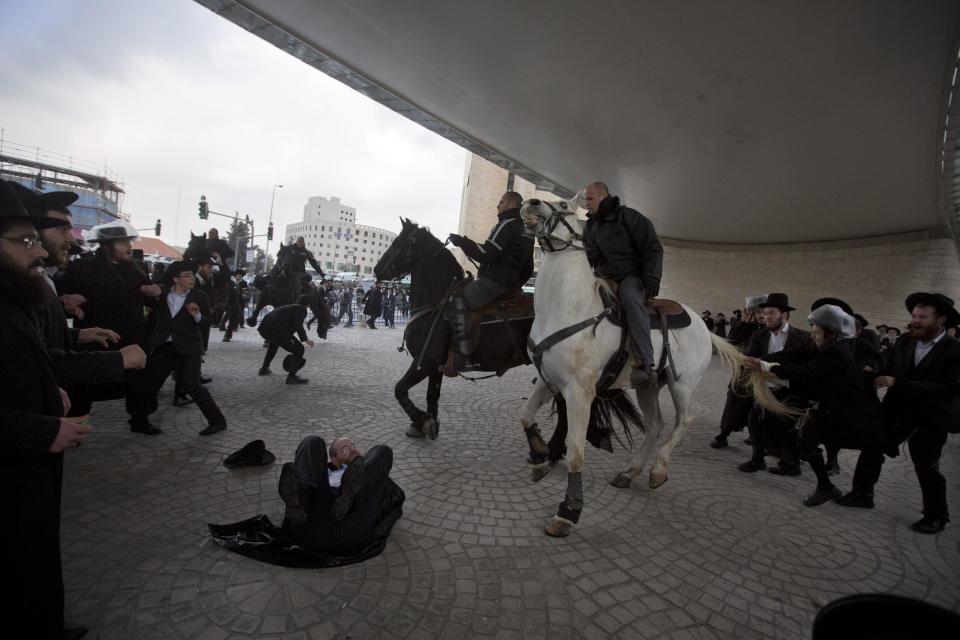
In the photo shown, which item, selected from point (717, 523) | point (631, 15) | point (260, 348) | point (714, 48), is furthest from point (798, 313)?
point (260, 348)

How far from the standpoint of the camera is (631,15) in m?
6.33

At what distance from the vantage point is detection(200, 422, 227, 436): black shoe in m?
4.73

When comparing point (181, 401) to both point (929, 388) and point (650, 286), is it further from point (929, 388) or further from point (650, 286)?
point (929, 388)

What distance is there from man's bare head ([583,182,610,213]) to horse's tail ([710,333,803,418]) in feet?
7.37

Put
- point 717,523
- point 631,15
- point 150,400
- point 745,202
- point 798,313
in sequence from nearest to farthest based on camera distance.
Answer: point 717,523 → point 150,400 → point 631,15 → point 745,202 → point 798,313

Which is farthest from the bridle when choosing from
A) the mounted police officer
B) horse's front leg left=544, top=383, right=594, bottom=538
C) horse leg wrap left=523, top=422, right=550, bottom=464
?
horse leg wrap left=523, top=422, right=550, bottom=464

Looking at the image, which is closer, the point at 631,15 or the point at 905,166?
the point at 631,15

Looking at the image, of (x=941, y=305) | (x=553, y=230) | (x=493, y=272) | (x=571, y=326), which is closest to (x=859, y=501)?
(x=941, y=305)

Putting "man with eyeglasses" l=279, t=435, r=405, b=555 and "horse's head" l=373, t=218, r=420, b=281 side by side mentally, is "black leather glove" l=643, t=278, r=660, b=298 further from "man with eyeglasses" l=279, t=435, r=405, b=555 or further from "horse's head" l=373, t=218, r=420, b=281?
"horse's head" l=373, t=218, r=420, b=281

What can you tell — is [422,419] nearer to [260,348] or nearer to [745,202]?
[260,348]

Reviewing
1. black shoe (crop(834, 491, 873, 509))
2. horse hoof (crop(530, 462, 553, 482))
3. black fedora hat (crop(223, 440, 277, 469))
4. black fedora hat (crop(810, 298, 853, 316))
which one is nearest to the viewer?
black fedora hat (crop(223, 440, 277, 469))

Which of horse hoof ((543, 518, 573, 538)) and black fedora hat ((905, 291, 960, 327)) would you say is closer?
horse hoof ((543, 518, 573, 538))

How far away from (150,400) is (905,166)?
53.2 ft

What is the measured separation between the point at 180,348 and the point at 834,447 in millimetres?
7637
